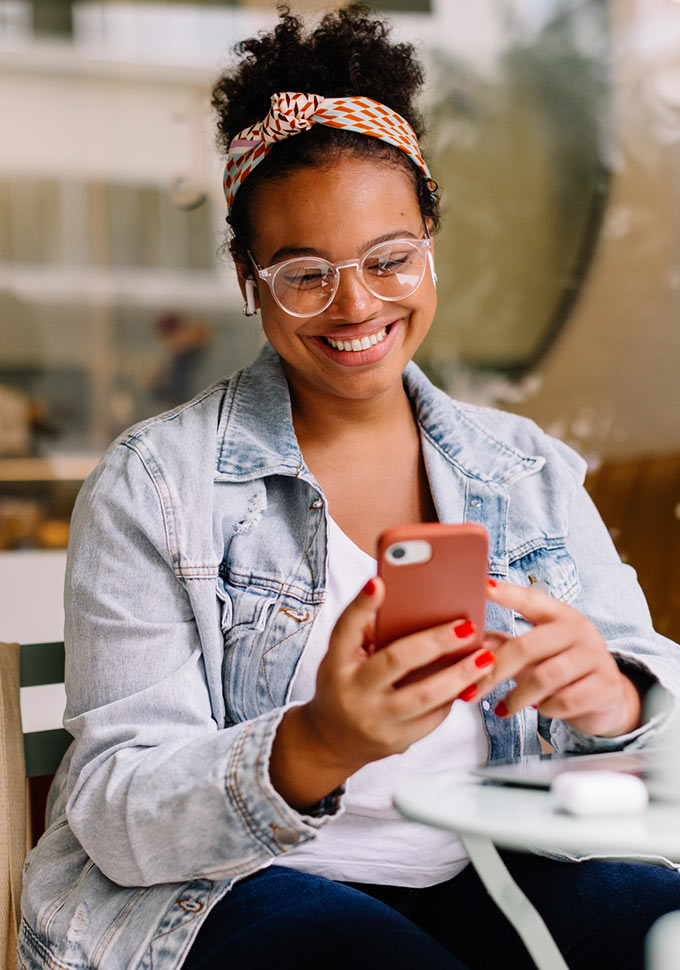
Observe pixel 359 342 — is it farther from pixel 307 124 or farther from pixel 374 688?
pixel 374 688

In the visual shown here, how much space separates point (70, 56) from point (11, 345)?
948 mm

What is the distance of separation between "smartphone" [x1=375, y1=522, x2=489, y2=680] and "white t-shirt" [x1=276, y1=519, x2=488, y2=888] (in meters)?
0.31

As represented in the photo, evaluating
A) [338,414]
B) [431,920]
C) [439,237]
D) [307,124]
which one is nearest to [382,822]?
[431,920]

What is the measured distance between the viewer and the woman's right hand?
0.72 metres

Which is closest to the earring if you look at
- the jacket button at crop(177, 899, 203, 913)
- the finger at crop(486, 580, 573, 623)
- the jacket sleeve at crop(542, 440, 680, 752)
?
the jacket sleeve at crop(542, 440, 680, 752)

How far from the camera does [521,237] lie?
3004mm

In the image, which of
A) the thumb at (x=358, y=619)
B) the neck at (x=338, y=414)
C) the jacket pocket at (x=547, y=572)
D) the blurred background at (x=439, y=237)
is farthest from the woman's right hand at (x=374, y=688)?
the blurred background at (x=439, y=237)

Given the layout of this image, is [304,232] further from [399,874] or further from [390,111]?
[399,874]

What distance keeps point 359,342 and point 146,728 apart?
0.46m

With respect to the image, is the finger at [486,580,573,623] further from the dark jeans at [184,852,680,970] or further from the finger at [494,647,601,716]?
the dark jeans at [184,852,680,970]

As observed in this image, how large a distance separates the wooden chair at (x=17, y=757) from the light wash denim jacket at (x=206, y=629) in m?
0.08

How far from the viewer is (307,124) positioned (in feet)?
3.51

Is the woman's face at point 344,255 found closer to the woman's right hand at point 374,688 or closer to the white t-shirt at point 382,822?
the white t-shirt at point 382,822

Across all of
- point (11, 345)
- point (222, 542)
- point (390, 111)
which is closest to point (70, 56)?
point (11, 345)
